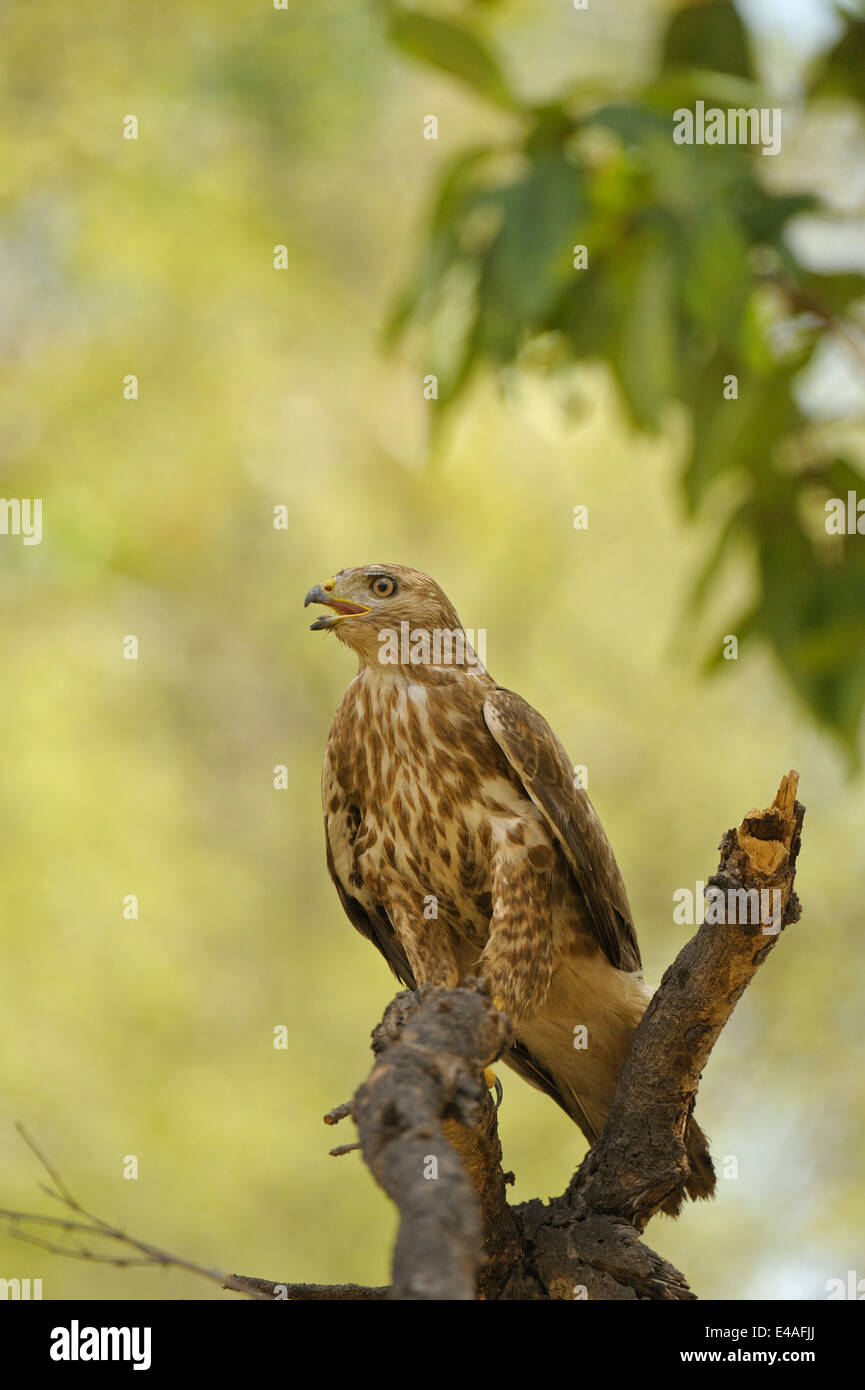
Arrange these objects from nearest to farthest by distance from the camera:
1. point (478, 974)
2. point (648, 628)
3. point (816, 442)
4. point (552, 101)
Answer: point (478, 974), point (552, 101), point (816, 442), point (648, 628)

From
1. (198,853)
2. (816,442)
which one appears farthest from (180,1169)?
(816,442)

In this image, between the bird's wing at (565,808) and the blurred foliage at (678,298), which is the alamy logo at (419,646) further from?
the blurred foliage at (678,298)

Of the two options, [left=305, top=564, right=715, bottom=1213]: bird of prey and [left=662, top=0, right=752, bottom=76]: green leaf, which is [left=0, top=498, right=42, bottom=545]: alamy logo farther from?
[left=305, top=564, right=715, bottom=1213]: bird of prey

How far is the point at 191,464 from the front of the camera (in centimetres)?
1078

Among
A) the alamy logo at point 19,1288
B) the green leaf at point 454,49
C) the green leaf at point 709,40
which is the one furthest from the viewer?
the alamy logo at point 19,1288

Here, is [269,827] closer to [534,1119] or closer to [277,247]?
[534,1119]

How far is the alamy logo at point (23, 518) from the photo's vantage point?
9.90 m

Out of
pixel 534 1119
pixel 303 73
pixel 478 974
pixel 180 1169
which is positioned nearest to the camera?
pixel 478 974

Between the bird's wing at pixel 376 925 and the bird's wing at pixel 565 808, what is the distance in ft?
1.97

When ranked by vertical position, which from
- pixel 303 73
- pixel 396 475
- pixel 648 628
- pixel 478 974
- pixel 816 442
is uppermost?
pixel 303 73

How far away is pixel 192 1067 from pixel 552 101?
7111 millimetres

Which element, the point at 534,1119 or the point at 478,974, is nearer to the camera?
the point at 478,974
